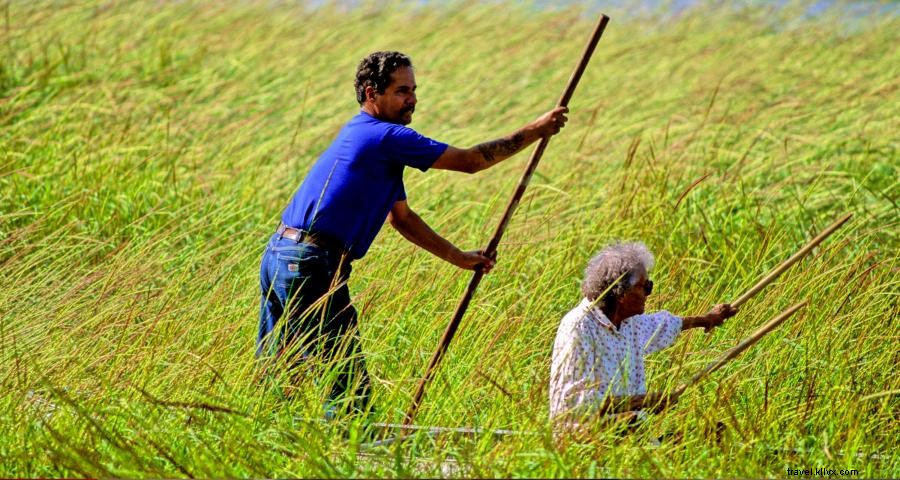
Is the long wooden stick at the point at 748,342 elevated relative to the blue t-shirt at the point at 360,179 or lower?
lower

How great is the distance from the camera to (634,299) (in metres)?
4.38

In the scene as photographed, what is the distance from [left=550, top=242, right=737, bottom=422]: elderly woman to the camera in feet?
13.9

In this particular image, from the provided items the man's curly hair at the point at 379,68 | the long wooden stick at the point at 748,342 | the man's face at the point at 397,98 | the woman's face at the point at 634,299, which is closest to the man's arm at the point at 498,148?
the man's face at the point at 397,98

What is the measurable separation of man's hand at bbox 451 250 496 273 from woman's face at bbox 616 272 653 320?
63 centimetres

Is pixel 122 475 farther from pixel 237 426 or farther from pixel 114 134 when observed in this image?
pixel 114 134

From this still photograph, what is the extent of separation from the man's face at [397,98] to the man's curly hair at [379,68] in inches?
0.7

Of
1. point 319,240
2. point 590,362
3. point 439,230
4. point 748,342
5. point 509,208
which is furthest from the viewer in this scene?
point 439,230

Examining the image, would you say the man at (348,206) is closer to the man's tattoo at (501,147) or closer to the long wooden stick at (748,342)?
the man's tattoo at (501,147)

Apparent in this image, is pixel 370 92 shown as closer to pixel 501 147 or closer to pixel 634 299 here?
pixel 501 147

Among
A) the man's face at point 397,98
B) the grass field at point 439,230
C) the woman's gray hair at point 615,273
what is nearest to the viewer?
the grass field at point 439,230

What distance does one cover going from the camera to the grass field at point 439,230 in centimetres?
420

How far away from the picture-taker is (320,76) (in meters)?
10.3

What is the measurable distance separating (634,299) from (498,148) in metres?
0.77

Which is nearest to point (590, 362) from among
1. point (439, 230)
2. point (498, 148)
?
point (498, 148)
